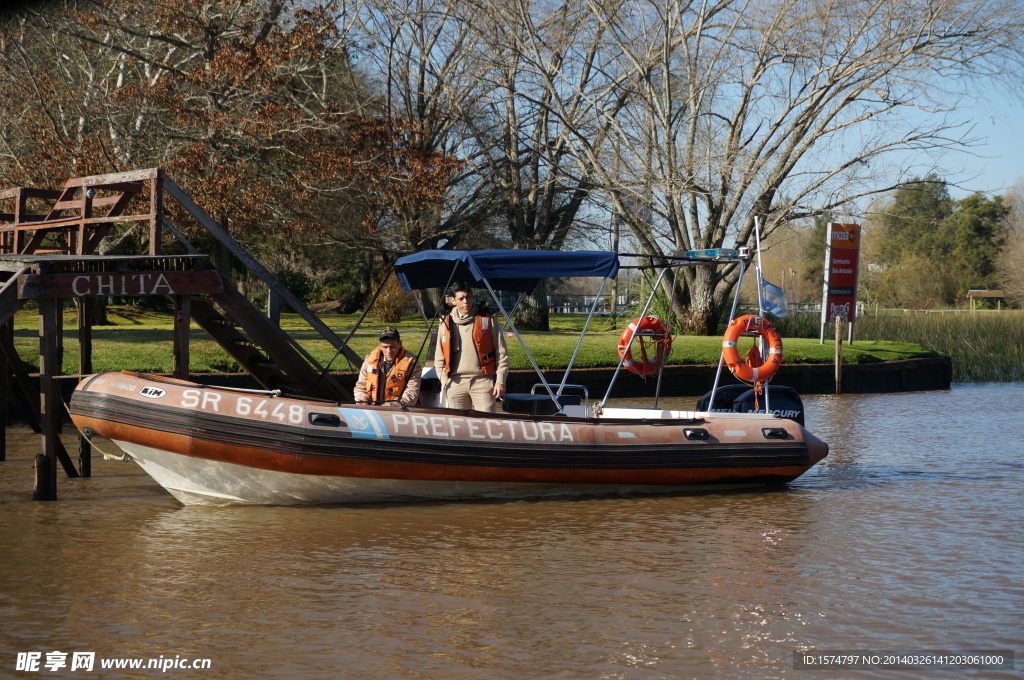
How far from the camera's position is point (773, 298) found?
11633 mm

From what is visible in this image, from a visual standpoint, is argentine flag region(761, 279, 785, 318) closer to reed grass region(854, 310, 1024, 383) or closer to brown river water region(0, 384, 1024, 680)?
brown river water region(0, 384, 1024, 680)

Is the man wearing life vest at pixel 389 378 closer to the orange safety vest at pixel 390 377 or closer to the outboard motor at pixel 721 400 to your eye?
the orange safety vest at pixel 390 377

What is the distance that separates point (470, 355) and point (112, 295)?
3601mm

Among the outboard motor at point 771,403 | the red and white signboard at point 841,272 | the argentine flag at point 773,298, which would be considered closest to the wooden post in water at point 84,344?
the outboard motor at point 771,403

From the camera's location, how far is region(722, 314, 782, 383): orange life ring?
1180 cm

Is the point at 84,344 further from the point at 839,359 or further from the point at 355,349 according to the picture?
the point at 839,359

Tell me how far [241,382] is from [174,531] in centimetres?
818

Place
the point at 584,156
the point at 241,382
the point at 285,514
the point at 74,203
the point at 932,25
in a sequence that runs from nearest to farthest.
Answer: the point at 285,514 → the point at 74,203 → the point at 241,382 → the point at 932,25 → the point at 584,156

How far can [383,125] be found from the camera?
25.6 metres

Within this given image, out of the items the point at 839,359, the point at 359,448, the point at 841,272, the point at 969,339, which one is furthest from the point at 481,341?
the point at 969,339

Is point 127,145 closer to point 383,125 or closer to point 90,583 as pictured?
point 383,125

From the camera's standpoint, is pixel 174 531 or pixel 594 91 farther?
pixel 594 91

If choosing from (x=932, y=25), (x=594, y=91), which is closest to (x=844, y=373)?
(x=932, y=25)

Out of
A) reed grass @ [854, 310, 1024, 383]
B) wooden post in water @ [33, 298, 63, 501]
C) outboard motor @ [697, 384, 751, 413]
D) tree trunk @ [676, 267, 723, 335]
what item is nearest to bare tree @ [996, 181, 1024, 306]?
reed grass @ [854, 310, 1024, 383]
